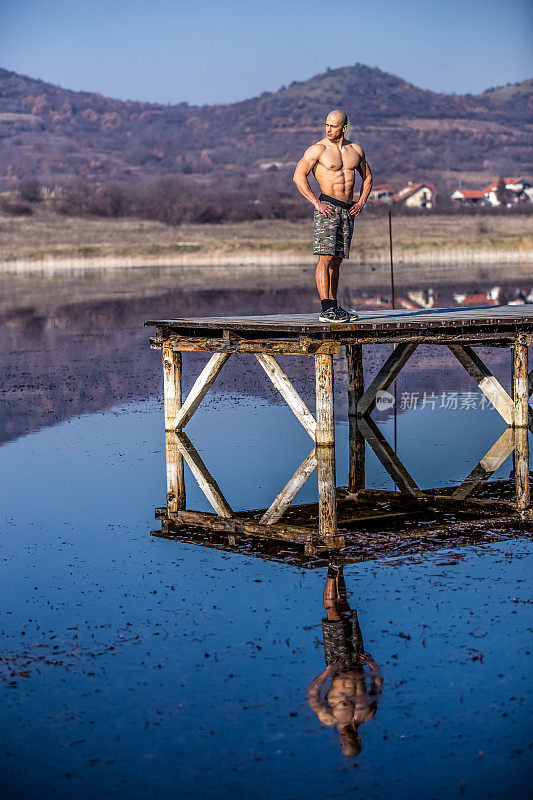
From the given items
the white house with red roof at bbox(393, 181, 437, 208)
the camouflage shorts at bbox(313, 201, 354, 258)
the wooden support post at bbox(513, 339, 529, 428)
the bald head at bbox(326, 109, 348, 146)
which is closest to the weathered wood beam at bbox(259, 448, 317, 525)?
the camouflage shorts at bbox(313, 201, 354, 258)

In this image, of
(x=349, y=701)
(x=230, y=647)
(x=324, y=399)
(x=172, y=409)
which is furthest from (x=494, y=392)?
(x=349, y=701)

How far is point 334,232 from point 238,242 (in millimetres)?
81012

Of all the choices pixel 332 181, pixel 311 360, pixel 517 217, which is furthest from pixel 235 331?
pixel 517 217

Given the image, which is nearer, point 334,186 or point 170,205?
point 334,186

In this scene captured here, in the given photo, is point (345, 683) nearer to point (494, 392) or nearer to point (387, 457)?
point (387, 457)

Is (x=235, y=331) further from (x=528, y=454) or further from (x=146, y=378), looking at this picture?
(x=146, y=378)

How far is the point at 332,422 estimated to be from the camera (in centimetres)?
1381

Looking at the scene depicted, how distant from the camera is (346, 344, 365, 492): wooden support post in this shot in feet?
49.9

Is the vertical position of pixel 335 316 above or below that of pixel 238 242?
below

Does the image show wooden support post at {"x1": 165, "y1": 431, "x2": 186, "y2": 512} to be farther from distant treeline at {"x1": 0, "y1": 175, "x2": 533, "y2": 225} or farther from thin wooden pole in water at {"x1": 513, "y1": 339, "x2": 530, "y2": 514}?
distant treeline at {"x1": 0, "y1": 175, "x2": 533, "y2": 225}

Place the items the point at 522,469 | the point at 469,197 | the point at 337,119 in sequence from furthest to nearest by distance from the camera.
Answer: the point at 469,197, the point at 522,469, the point at 337,119

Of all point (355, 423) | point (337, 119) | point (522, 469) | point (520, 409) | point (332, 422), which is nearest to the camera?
point (337, 119)

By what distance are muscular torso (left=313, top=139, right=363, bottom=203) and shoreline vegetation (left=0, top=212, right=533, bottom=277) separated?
58.1m

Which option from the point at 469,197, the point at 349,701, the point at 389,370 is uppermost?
the point at 469,197
